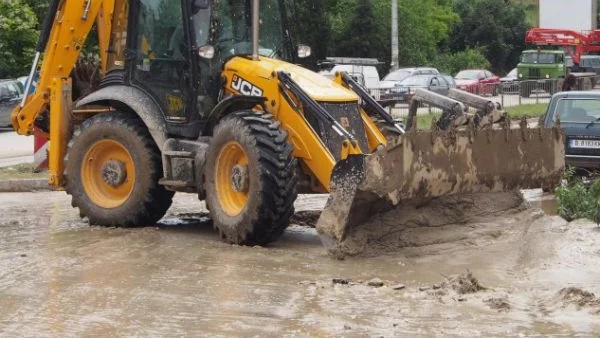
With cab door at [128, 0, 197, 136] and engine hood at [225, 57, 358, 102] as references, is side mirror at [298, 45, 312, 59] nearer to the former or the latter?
engine hood at [225, 57, 358, 102]

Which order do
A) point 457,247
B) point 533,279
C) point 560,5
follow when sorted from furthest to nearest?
1. point 560,5
2. point 457,247
3. point 533,279

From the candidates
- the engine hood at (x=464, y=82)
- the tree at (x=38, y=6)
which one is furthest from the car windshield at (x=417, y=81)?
the tree at (x=38, y=6)

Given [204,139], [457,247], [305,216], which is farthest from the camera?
[305,216]

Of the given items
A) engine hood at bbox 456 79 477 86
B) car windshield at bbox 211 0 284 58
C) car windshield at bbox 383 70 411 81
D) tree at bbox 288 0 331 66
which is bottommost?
engine hood at bbox 456 79 477 86

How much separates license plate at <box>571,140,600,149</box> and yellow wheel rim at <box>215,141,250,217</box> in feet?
23.3

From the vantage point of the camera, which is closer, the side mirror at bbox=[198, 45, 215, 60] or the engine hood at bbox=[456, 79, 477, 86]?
the side mirror at bbox=[198, 45, 215, 60]

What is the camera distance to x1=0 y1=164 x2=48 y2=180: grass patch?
17.6m

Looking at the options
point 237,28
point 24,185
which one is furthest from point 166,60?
point 24,185

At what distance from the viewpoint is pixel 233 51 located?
481 inches

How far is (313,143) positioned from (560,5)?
51.7 metres

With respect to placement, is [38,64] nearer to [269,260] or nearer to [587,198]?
[269,260]

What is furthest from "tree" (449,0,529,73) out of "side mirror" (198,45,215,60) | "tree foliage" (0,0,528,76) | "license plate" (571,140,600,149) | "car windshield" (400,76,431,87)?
"side mirror" (198,45,215,60)

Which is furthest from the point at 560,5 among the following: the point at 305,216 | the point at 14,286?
→ the point at 14,286

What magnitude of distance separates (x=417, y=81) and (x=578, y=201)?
34.5 m
